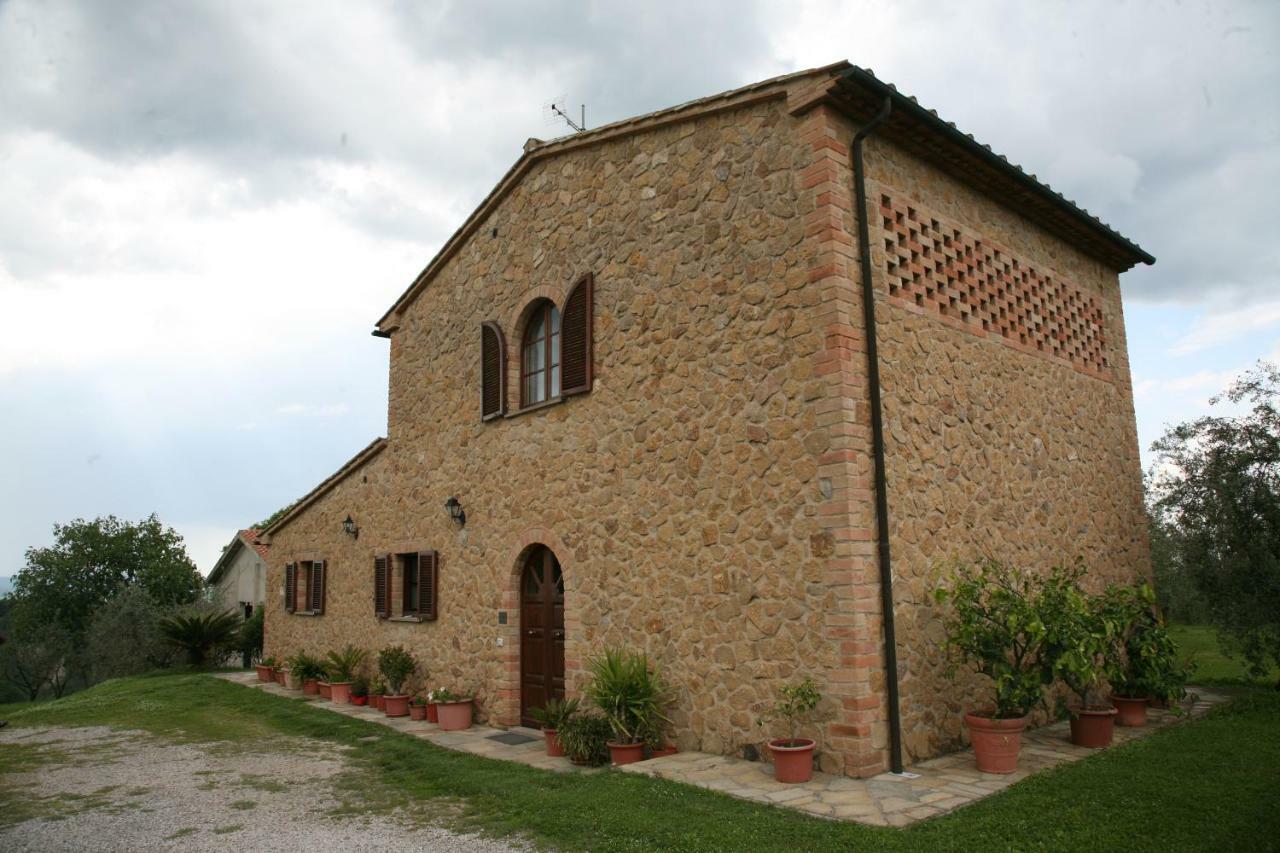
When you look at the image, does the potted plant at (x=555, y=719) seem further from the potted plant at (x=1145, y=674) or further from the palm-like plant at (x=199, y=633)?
the palm-like plant at (x=199, y=633)

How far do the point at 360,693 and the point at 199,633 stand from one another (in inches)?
372

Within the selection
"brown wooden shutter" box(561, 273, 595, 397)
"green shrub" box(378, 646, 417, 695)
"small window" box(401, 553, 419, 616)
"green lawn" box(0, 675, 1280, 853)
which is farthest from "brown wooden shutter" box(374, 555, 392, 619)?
"brown wooden shutter" box(561, 273, 595, 397)

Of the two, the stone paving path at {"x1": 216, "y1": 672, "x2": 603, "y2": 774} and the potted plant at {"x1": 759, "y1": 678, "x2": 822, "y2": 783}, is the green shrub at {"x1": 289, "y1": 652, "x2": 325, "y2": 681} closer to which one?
the stone paving path at {"x1": 216, "y1": 672, "x2": 603, "y2": 774}

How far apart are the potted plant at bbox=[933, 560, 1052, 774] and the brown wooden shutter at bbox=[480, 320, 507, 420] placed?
20.3ft

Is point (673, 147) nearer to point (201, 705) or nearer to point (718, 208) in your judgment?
point (718, 208)

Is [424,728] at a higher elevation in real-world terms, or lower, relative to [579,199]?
lower

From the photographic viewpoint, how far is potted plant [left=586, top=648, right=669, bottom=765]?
7.87 metres

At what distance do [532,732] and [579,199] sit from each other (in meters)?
6.44

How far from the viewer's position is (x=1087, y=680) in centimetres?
680

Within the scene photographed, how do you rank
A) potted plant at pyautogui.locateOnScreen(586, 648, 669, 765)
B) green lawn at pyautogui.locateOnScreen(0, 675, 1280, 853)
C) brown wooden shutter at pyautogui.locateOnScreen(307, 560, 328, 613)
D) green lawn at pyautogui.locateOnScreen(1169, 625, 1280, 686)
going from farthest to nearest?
brown wooden shutter at pyautogui.locateOnScreen(307, 560, 328, 613)
green lawn at pyautogui.locateOnScreen(1169, 625, 1280, 686)
potted plant at pyautogui.locateOnScreen(586, 648, 669, 765)
green lawn at pyautogui.locateOnScreen(0, 675, 1280, 853)

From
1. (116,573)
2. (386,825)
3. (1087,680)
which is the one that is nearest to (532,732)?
(386,825)

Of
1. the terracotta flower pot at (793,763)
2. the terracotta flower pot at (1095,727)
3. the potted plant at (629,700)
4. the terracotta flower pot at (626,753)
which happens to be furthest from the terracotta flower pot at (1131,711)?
the terracotta flower pot at (626,753)

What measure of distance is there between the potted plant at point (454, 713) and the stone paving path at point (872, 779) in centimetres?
139

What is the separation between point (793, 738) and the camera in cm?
678
